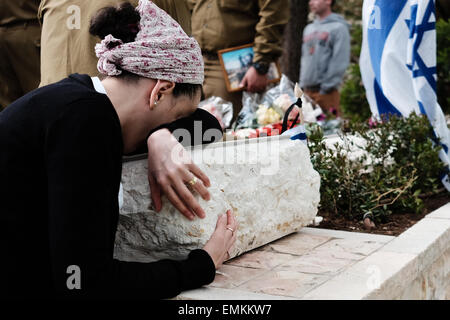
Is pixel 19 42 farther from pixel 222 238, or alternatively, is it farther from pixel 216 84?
pixel 222 238

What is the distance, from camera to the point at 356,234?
310cm

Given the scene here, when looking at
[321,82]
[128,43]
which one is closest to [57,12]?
[128,43]

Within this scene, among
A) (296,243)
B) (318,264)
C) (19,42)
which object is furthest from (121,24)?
(19,42)

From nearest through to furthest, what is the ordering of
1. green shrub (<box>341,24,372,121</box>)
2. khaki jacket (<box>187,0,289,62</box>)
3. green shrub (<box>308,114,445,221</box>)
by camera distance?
green shrub (<box>308,114,445,221</box>) < khaki jacket (<box>187,0,289,62</box>) < green shrub (<box>341,24,372,121</box>)

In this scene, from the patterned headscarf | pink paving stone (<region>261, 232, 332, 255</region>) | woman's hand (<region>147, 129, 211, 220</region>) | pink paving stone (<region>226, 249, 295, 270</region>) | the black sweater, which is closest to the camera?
the black sweater

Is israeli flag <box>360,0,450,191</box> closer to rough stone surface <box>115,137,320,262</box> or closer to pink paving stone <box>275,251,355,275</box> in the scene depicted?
rough stone surface <box>115,137,320,262</box>

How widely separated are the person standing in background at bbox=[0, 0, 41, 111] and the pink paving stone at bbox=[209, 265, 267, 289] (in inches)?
91.8

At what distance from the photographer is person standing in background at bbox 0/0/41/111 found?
3955mm

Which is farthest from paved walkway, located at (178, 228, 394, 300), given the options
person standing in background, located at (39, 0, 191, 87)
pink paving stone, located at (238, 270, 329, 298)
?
person standing in background, located at (39, 0, 191, 87)

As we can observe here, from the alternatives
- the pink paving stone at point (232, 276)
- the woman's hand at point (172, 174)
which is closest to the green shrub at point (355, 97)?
the pink paving stone at point (232, 276)

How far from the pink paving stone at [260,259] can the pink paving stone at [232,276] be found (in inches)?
2.3

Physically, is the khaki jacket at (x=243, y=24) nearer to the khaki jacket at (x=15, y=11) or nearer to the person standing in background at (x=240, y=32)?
the person standing in background at (x=240, y=32)

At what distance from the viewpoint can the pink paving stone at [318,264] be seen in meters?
2.42

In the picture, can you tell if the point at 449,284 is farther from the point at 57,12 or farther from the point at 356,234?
the point at 57,12
